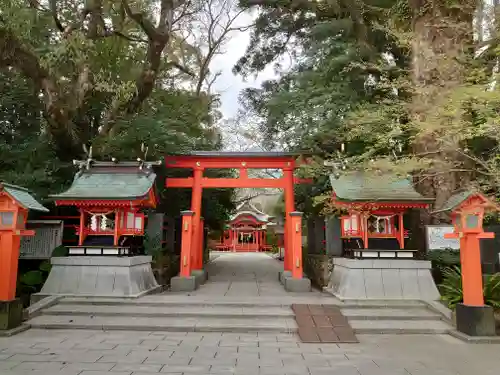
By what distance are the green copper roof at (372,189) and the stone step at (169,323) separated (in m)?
3.69

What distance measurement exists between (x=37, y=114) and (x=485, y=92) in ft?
42.9

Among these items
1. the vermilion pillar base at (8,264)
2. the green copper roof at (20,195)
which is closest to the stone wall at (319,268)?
the green copper roof at (20,195)

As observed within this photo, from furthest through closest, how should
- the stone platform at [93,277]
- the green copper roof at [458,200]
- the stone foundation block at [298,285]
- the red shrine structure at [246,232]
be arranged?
the red shrine structure at [246,232] → the stone foundation block at [298,285] → the stone platform at [93,277] → the green copper roof at [458,200]

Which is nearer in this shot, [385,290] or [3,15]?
[3,15]

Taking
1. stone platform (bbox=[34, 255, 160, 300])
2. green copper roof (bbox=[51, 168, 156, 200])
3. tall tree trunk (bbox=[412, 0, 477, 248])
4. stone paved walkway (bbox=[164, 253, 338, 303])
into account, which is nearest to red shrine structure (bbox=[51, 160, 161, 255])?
green copper roof (bbox=[51, 168, 156, 200])

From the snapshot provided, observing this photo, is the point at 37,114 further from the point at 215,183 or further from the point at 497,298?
the point at 497,298

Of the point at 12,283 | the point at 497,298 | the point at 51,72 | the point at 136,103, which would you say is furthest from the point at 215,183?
the point at 497,298

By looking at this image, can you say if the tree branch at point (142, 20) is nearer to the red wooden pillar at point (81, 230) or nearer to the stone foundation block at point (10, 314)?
the red wooden pillar at point (81, 230)

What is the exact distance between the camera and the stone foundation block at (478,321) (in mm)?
6398

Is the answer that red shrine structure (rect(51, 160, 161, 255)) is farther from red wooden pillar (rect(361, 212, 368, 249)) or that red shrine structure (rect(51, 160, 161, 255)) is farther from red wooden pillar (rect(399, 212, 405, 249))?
red wooden pillar (rect(399, 212, 405, 249))

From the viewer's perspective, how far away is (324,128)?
11.0 metres

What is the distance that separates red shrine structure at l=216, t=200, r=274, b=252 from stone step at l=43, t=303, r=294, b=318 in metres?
26.4

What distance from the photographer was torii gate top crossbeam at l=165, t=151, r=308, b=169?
12.2 metres

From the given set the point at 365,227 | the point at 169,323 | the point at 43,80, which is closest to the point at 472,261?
the point at 365,227
